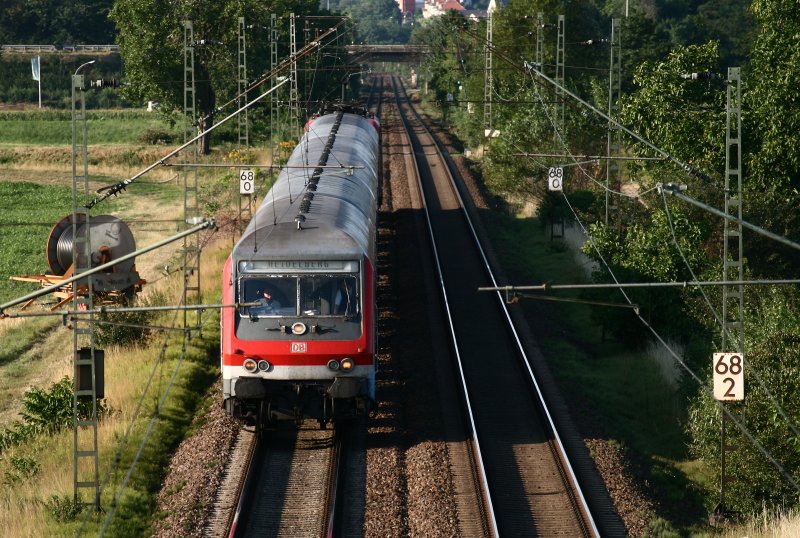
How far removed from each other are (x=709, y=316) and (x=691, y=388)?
3.48 m

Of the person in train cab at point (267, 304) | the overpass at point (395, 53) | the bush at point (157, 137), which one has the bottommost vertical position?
the person in train cab at point (267, 304)

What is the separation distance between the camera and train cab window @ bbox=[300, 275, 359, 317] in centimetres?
1878

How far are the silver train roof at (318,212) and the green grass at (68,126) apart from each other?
5098 cm

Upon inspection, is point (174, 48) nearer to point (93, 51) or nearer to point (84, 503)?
point (84, 503)

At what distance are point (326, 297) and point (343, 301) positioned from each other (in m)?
0.29

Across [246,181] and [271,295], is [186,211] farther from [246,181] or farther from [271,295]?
[271,295]

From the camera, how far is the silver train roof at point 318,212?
19.0 meters

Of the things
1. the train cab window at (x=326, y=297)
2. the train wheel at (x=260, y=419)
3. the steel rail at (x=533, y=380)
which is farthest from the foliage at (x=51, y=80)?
the train cab window at (x=326, y=297)

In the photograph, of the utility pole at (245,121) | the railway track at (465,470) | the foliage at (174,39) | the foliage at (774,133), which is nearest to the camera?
the railway track at (465,470)

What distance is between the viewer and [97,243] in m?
27.3

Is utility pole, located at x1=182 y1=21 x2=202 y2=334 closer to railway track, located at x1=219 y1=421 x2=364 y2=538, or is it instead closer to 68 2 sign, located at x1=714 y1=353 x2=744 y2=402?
railway track, located at x1=219 y1=421 x2=364 y2=538

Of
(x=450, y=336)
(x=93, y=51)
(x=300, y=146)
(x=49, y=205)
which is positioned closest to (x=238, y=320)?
(x=450, y=336)

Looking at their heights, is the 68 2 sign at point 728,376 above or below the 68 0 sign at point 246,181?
below

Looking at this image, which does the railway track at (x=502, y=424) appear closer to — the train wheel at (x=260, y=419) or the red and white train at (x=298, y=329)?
the red and white train at (x=298, y=329)
